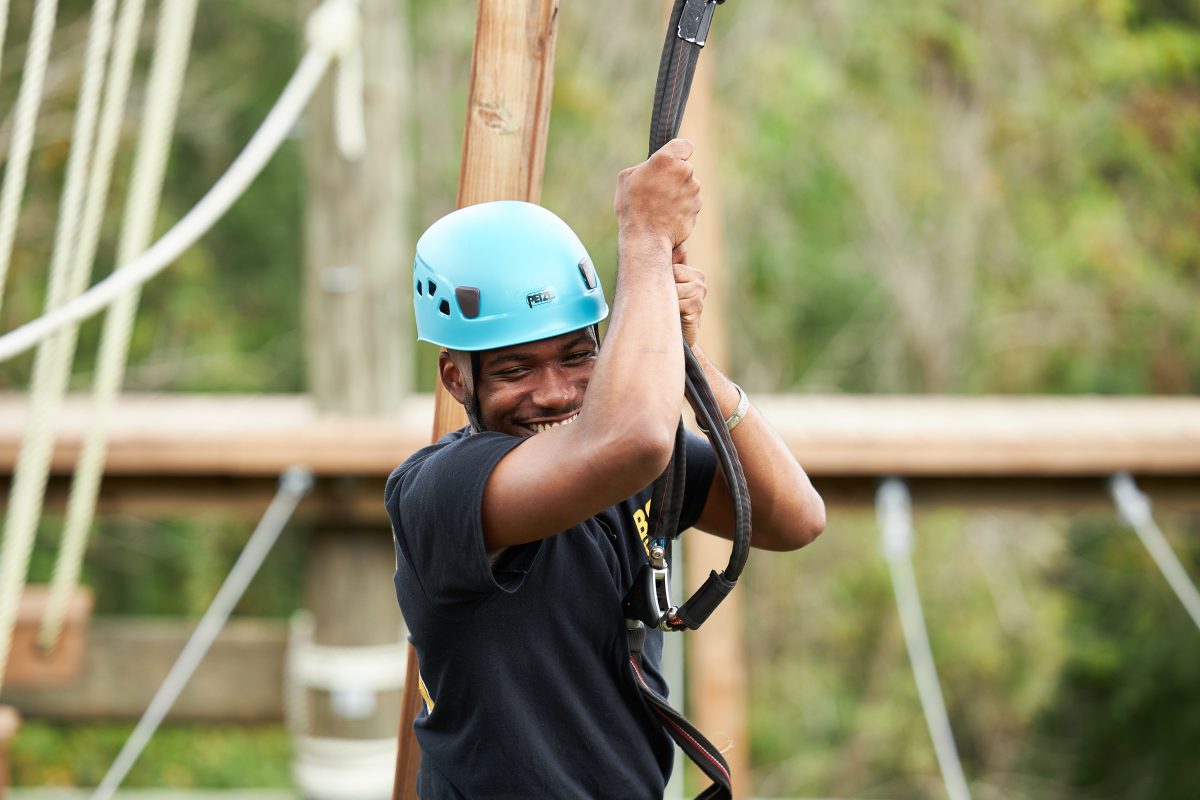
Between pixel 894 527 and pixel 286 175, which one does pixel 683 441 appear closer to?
pixel 894 527

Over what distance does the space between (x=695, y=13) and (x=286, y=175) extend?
1041 cm

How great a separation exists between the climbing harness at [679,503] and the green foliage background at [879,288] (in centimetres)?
951

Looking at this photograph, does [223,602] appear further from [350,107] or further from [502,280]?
[502,280]

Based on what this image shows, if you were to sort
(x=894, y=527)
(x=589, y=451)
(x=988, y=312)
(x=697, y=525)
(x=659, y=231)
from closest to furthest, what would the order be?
(x=589, y=451) → (x=659, y=231) → (x=697, y=525) → (x=894, y=527) → (x=988, y=312)

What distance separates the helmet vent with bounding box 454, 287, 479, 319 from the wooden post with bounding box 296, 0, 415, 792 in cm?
217

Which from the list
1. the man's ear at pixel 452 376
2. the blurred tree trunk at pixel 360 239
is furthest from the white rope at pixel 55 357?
the man's ear at pixel 452 376

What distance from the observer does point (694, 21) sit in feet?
4.81

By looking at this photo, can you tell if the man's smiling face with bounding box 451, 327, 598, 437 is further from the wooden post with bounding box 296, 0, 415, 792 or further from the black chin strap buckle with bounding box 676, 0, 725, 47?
the wooden post with bounding box 296, 0, 415, 792

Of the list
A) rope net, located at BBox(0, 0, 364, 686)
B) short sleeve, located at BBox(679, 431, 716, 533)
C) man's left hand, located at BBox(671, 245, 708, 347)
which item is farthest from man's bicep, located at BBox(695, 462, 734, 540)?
rope net, located at BBox(0, 0, 364, 686)

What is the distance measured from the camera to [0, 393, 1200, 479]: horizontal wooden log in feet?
11.5

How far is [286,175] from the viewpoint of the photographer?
1138 centimetres

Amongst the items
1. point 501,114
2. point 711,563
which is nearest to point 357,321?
point 711,563

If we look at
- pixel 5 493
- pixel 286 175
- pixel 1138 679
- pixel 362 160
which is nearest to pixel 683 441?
pixel 362 160

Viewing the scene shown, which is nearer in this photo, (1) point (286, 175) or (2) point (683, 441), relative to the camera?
(2) point (683, 441)
